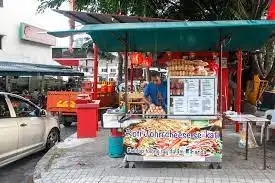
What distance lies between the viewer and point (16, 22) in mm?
27828

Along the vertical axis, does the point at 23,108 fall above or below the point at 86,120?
above

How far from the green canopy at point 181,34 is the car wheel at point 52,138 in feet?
8.66

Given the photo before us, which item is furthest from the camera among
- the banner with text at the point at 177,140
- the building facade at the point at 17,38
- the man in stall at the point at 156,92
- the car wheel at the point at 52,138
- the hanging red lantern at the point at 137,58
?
the building facade at the point at 17,38

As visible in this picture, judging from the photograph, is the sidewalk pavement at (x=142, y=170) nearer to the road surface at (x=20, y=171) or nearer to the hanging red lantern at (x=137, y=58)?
the road surface at (x=20, y=171)

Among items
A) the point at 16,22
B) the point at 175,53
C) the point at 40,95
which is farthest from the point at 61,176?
the point at 16,22

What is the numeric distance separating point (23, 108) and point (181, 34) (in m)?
4.02

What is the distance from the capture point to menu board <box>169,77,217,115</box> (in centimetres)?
782

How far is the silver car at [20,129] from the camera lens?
841 centimetres

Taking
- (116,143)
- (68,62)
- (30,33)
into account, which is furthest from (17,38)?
(116,143)

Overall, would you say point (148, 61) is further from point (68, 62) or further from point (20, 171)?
point (68, 62)

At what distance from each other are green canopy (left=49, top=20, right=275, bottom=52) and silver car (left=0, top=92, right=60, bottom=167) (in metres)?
2.15

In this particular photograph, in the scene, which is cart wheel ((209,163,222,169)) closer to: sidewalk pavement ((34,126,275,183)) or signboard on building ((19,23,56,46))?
sidewalk pavement ((34,126,275,183))

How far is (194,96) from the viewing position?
7.86 metres

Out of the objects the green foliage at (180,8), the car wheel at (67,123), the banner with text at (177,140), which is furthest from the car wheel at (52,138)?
the car wheel at (67,123)
